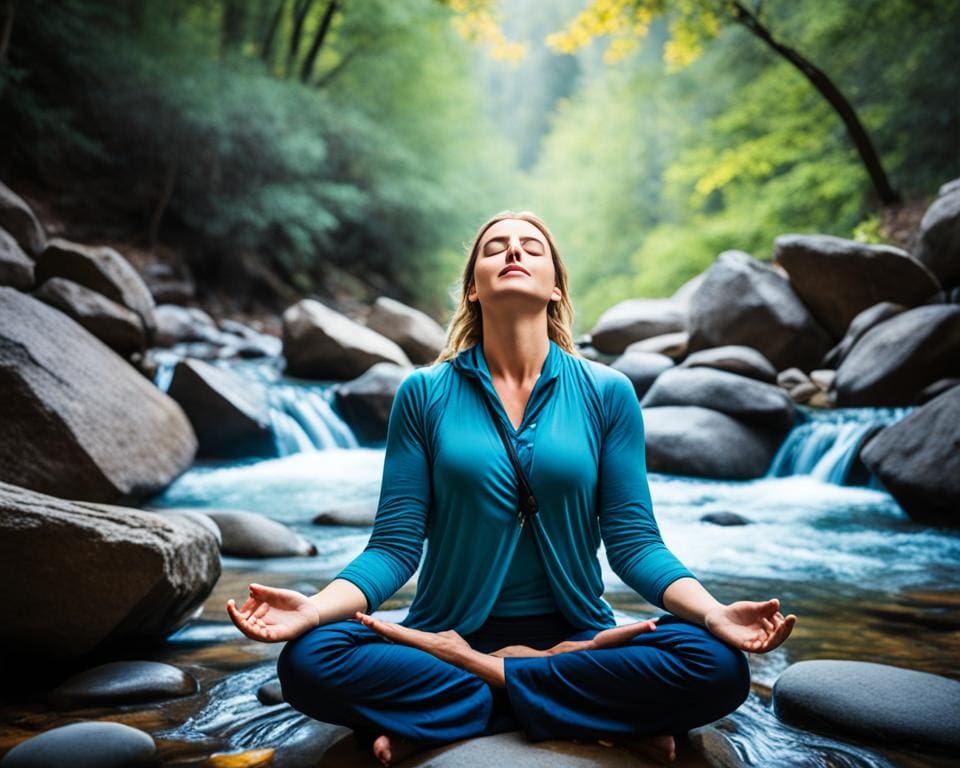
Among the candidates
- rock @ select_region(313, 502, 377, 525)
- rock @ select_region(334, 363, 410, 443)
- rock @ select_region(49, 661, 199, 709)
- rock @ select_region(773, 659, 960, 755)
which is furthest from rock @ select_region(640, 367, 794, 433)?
rock @ select_region(49, 661, 199, 709)

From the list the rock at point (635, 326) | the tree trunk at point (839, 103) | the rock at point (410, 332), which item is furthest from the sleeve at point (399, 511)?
the tree trunk at point (839, 103)

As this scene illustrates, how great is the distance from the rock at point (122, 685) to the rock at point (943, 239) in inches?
359

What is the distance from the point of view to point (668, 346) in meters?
10.6

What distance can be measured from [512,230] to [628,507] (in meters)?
0.88

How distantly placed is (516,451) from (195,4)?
1793 centimetres

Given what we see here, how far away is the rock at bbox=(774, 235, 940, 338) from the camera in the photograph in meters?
8.97

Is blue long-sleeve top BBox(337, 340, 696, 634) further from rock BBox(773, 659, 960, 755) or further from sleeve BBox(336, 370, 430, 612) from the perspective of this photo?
rock BBox(773, 659, 960, 755)

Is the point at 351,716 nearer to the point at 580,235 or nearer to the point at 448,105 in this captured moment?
the point at 448,105

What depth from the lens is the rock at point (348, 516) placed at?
18.4 ft

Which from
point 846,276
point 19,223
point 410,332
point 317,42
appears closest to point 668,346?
point 846,276

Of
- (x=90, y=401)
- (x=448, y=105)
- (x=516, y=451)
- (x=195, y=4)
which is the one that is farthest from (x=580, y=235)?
(x=516, y=451)

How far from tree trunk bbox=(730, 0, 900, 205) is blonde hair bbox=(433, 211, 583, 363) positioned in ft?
36.0

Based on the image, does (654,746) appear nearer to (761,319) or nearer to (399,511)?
(399,511)

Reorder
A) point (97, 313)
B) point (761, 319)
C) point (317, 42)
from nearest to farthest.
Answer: point (97, 313) → point (761, 319) → point (317, 42)
